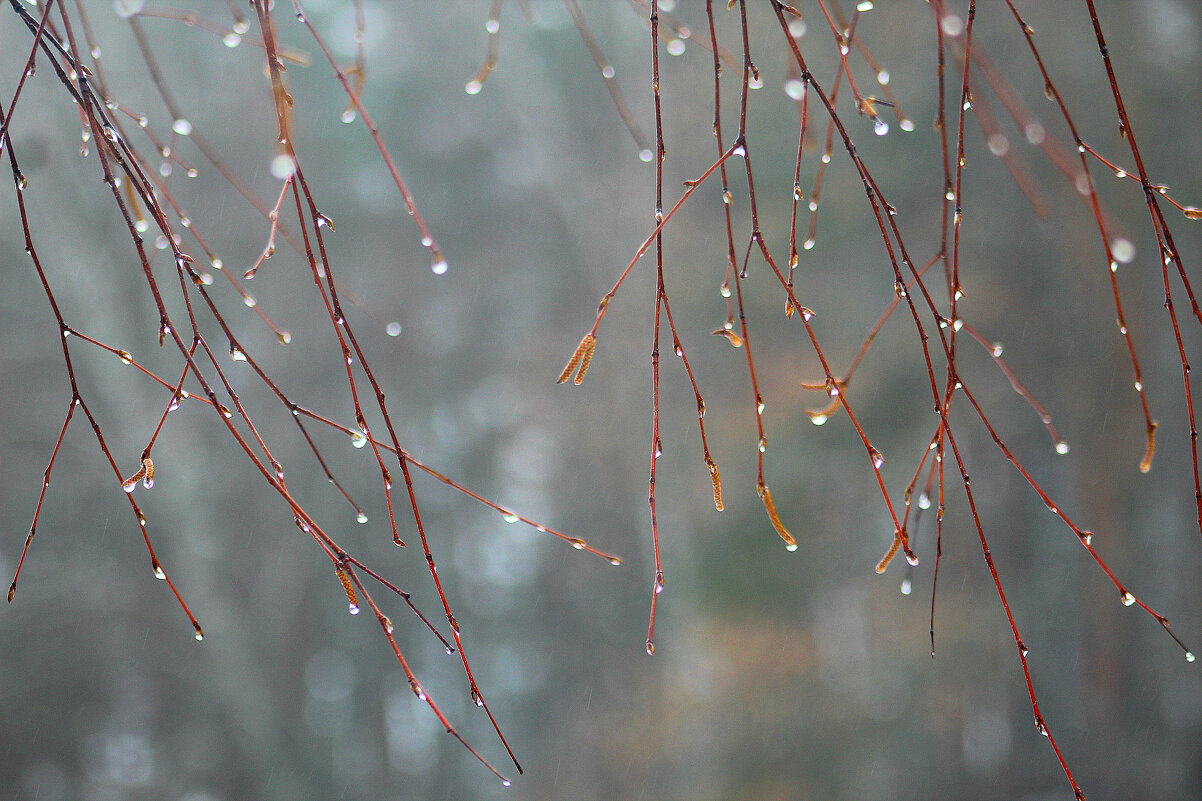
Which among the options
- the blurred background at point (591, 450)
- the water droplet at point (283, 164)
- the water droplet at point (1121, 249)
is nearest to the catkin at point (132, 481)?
the water droplet at point (283, 164)

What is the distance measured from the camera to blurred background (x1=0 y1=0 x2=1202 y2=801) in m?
2.41

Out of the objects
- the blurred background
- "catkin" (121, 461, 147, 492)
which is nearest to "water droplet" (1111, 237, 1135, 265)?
"catkin" (121, 461, 147, 492)

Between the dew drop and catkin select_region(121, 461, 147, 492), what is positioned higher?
the dew drop

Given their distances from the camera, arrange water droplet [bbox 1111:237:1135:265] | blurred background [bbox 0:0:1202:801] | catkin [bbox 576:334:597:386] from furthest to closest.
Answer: blurred background [bbox 0:0:1202:801] < catkin [bbox 576:334:597:386] < water droplet [bbox 1111:237:1135:265]

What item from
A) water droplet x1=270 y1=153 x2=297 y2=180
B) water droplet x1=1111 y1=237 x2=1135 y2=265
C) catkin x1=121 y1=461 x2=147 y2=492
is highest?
water droplet x1=270 y1=153 x2=297 y2=180

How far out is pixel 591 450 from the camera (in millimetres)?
2863

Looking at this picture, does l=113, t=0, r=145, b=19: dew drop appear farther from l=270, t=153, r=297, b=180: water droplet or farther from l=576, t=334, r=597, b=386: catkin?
l=576, t=334, r=597, b=386: catkin

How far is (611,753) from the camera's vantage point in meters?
2.75

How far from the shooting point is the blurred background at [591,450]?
241 centimetres

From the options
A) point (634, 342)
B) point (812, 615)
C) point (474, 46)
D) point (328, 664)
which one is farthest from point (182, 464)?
point (812, 615)

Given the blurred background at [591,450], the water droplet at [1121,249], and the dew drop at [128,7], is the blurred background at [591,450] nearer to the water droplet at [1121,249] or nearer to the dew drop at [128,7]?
the dew drop at [128,7]

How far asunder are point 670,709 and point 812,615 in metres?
0.55

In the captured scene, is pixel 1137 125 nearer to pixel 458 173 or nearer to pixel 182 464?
pixel 458 173

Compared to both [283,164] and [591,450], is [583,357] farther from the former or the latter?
[591,450]
